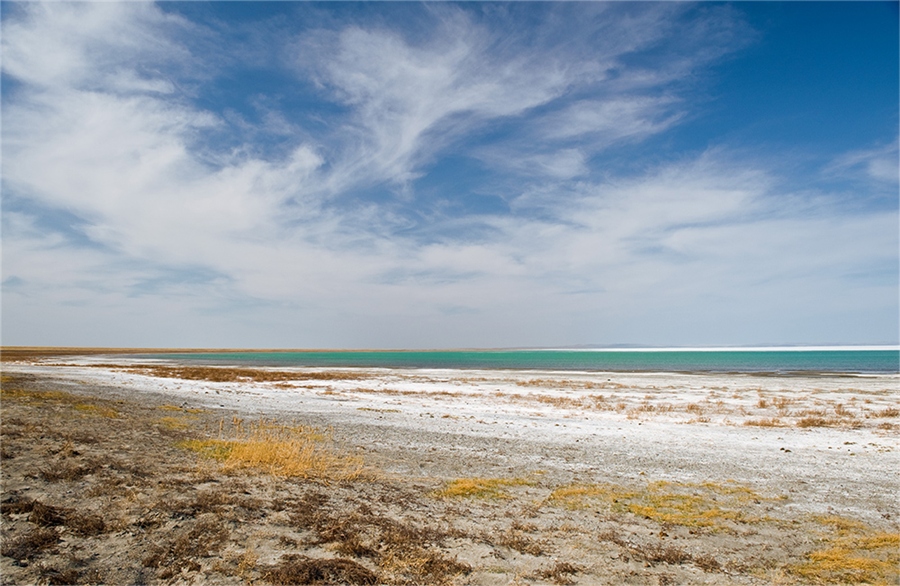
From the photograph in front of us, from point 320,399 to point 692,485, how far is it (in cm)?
2627

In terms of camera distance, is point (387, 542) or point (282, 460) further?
point (282, 460)

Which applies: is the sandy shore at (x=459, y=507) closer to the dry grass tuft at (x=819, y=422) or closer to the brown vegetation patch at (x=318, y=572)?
the brown vegetation patch at (x=318, y=572)

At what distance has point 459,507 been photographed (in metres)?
9.22

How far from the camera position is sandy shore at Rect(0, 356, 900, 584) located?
21.1ft

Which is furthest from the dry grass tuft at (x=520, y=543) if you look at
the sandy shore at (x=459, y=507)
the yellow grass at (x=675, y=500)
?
the yellow grass at (x=675, y=500)

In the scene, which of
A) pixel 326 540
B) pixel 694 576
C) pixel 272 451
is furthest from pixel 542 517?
pixel 272 451

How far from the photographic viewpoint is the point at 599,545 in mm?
7582

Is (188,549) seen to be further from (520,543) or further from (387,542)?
(520,543)

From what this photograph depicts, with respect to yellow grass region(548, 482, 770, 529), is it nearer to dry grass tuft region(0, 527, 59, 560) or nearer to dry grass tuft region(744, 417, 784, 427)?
dry grass tuft region(0, 527, 59, 560)

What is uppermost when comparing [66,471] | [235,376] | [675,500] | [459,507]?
[66,471]

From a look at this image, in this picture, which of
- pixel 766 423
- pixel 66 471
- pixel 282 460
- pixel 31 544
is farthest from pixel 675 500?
pixel 766 423

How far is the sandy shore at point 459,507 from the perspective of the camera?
643 centimetres

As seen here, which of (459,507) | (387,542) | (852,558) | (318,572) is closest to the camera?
(318,572)

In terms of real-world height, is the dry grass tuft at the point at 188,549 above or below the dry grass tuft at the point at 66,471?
below
